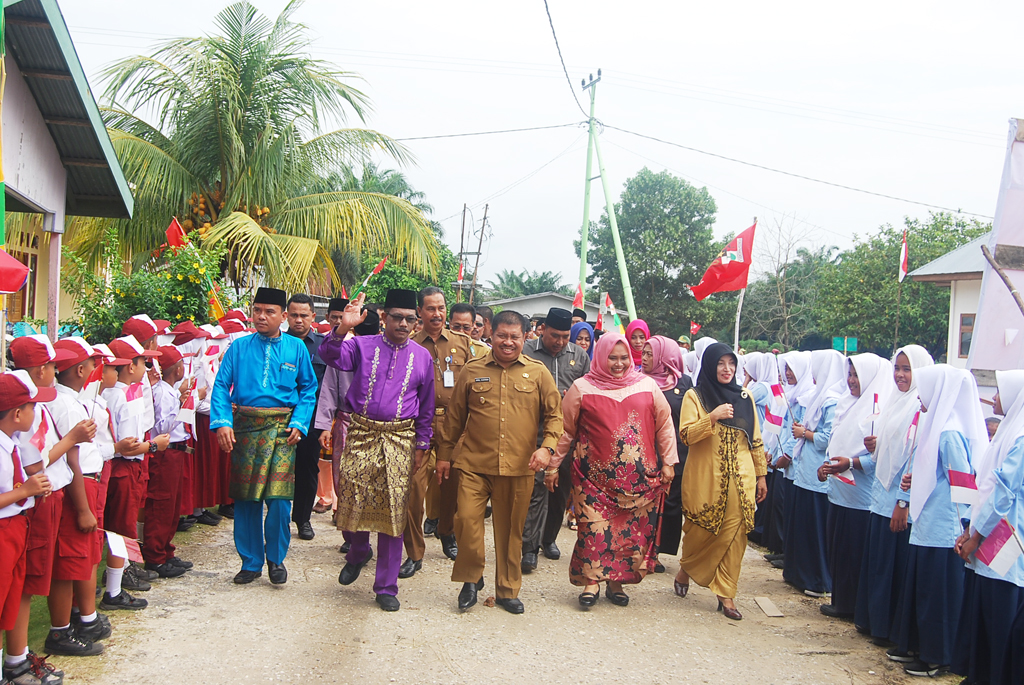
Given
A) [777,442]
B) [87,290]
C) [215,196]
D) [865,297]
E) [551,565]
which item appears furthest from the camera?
[865,297]

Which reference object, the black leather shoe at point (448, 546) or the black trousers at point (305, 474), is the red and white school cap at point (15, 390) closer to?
the black trousers at point (305, 474)

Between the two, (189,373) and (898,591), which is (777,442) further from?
(189,373)

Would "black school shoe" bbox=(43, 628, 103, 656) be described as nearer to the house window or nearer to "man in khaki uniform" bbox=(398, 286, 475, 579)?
"man in khaki uniform" bbox=(398, 286, 475, 579)

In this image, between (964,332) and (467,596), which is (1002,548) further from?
(964,332)

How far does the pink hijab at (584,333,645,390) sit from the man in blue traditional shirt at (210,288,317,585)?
2008 mm

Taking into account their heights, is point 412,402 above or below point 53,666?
above

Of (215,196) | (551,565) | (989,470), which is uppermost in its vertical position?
(215,196)

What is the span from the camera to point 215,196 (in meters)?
12.4

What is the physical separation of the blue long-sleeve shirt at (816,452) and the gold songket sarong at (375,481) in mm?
3204

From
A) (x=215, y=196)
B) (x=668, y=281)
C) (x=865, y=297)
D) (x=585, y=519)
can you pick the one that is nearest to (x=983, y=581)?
(x=585, y=519)

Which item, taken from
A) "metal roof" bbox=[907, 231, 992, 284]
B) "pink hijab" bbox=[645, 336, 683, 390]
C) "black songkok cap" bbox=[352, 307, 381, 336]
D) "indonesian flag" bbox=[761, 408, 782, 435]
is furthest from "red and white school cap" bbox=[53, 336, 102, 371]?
"metal roof" bbox=[907, 231, 992, 284]

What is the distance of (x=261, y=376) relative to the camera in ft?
17.6

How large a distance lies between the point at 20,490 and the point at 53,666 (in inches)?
40.5

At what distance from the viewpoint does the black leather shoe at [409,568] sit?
5887 millimetres
